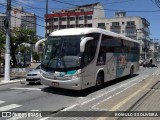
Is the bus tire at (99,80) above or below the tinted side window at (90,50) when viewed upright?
below

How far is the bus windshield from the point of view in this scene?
542 inches

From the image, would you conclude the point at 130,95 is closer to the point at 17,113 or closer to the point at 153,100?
the point at 153,100

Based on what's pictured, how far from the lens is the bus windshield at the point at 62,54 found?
1377 centimetres

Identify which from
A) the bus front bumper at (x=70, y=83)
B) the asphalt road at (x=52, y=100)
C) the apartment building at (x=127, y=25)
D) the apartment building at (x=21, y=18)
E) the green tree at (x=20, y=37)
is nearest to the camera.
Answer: the asphalt road at (x=52, y=100)

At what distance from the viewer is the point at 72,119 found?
9.33m

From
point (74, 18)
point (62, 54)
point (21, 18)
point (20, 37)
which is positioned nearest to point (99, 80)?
point (62, 54)

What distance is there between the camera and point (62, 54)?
1404 cm

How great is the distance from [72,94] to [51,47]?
237cm

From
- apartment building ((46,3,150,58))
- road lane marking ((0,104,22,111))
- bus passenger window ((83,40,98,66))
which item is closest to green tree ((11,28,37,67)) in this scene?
bus passenger window ((83,40,98,66))

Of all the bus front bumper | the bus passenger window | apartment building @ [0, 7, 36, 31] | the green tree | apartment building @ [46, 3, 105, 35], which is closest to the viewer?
the bus front bumper

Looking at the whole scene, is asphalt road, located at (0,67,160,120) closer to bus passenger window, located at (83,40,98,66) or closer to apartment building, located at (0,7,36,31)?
bus passenger window, located at (83,40,98,66)

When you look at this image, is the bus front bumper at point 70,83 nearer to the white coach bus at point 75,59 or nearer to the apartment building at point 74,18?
the white coach bus at point 75,59

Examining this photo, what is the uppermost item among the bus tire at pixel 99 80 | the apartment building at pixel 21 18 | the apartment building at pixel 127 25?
the apartment building at pixel 127 25

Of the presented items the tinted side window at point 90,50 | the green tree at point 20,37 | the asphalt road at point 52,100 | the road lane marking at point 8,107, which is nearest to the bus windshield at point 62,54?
the tinted side window at point 90,50
